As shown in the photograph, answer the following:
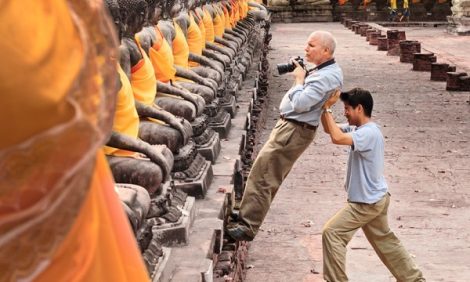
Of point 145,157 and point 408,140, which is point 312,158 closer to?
point 408,140

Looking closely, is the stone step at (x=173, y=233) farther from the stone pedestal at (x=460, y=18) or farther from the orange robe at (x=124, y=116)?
the stone pedestal at (x=460, y=18)

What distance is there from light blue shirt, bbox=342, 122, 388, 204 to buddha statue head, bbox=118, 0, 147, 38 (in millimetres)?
1369

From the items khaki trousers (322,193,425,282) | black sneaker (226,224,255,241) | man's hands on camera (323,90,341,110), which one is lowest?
black sneaker (226,224,255,241)

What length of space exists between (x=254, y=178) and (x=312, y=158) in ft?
10.8

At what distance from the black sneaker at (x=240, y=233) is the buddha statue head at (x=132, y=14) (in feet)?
4.82

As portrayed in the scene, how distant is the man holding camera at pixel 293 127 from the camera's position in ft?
19.6

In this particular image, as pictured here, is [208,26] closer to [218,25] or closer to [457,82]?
[218,25]

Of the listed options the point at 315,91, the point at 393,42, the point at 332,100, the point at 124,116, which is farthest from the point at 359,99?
the point at 393,42

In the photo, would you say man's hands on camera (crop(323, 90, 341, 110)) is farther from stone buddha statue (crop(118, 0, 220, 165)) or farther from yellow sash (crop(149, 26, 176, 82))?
yellow sash (crop(149, 26, 176, 82))

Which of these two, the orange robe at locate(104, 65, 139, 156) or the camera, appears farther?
the camera

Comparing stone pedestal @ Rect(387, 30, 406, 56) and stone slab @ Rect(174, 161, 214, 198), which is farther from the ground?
stone slab @ Rect(174, 161, 214, 198)

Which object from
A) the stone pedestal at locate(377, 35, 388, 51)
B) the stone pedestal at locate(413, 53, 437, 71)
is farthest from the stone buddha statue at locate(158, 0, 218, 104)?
the stone pedestal at locate(377, 35, 388, 51)

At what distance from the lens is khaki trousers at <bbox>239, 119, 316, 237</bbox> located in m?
6.21

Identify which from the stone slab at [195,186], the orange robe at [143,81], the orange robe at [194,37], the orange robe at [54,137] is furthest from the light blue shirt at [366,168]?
the orange robe at [54,137]
